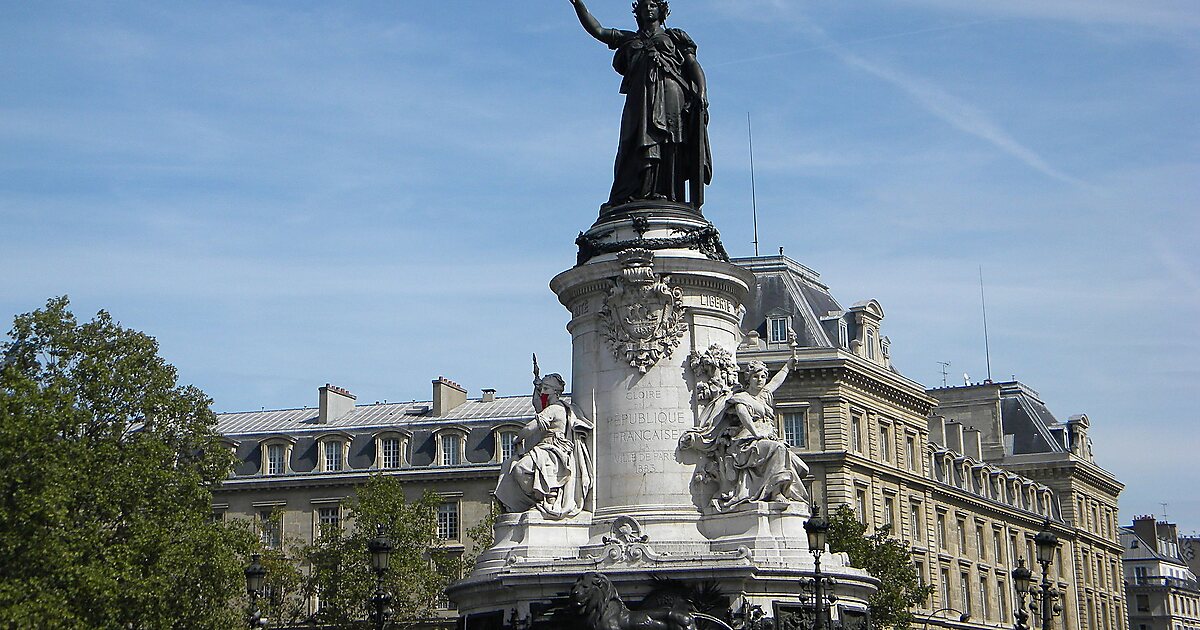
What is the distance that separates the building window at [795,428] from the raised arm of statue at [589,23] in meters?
38.5

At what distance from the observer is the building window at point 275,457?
75.8 metres

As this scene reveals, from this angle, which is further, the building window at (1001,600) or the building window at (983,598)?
the building window at (1001,600)

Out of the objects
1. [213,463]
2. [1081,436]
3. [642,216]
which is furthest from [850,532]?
[1081,436]

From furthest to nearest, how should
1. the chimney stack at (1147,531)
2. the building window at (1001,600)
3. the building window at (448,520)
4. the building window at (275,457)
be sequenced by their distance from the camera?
1. the chimney stack at (1147,531)
2. the building window at (1001,600)
3. the building window at (275,457)
4. the building window at (448,520)

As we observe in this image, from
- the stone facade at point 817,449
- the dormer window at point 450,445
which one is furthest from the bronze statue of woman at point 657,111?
the dormer window at point 450,445

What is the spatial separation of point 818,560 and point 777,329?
151ft

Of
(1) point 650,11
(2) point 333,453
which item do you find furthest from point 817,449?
(1) point 650,11

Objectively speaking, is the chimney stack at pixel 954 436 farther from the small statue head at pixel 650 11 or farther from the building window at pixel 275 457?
the small statue head at pixel 650 11

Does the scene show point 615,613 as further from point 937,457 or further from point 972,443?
point 972,443

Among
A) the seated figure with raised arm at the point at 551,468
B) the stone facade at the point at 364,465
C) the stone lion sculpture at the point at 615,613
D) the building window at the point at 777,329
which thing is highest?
the building window at the point at 777,329

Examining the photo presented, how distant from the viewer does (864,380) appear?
232 ft

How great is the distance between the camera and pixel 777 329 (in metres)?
71.1

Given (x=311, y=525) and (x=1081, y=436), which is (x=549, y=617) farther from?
(x=1081, y=436)

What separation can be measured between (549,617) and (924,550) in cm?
5043
